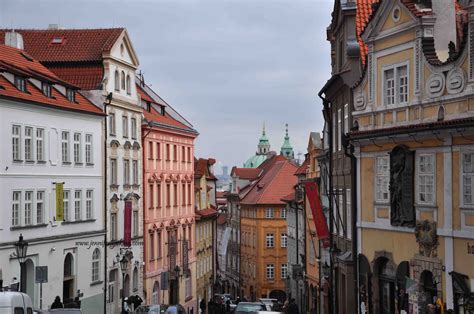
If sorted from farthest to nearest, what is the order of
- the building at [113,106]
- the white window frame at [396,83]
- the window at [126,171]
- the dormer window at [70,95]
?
the window at [126,171] < the building at [113,106] < the dormer window at [70,95] < the white window frame at [396,83]

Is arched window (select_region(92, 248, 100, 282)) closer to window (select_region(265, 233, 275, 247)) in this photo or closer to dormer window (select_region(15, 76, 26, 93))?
dormer window (select_region(15, 76, 26, 93))

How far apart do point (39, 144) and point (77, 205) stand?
602cm

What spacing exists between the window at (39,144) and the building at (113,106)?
27.8 feet

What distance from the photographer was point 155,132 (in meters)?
63.6

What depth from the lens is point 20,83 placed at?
4294cm

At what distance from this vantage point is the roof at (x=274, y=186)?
106 meters

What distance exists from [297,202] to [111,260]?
17379 mm

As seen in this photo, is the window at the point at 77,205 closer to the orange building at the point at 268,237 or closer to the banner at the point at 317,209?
the banner at the point at 317,209

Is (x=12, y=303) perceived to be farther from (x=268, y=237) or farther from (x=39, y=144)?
(x=268, y=237)

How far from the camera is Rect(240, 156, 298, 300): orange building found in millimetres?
104062

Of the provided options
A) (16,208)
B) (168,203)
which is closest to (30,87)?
(16,208)

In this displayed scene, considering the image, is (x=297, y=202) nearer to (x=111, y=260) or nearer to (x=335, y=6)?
(x=111, y=260)

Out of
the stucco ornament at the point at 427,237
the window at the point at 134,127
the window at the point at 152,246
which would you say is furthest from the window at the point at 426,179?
the window at the point at 152,246

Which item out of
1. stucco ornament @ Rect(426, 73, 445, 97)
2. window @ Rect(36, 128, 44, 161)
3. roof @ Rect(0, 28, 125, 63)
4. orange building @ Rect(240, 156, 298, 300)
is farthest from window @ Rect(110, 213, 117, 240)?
orange building @ Rect(240, 156, 298, 300)
